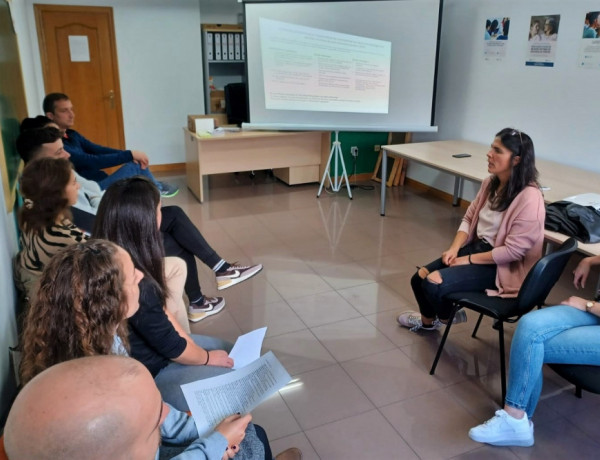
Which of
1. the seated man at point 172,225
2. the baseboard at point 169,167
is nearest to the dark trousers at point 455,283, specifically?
the seated man at point 172,225

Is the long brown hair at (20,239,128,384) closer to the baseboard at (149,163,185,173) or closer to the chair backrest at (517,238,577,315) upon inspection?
the chair backrest at (517,238,577,315)

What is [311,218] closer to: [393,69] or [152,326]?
[393,69]

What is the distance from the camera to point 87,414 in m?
0.77

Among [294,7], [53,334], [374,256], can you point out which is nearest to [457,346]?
[374,256]

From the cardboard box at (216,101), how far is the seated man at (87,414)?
6051 mm

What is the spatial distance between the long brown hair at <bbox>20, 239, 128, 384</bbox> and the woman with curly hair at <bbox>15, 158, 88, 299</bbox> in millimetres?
842

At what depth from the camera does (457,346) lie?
106 inches

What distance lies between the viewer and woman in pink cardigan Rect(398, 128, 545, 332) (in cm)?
235

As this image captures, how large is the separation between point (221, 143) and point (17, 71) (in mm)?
2112

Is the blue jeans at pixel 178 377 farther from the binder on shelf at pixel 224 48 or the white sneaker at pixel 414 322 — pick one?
the binder on shelf at pixel 224 48

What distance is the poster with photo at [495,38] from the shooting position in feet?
14.1

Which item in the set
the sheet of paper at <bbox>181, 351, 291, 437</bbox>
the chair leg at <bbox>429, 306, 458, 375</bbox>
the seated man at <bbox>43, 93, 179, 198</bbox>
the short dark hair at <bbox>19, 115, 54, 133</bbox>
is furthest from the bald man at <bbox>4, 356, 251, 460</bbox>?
the seated man at <bbox>43, 93, 179, 198</bbox>

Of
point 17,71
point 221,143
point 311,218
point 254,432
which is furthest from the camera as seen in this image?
point 221,143

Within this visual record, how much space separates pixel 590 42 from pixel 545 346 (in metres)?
2.72
